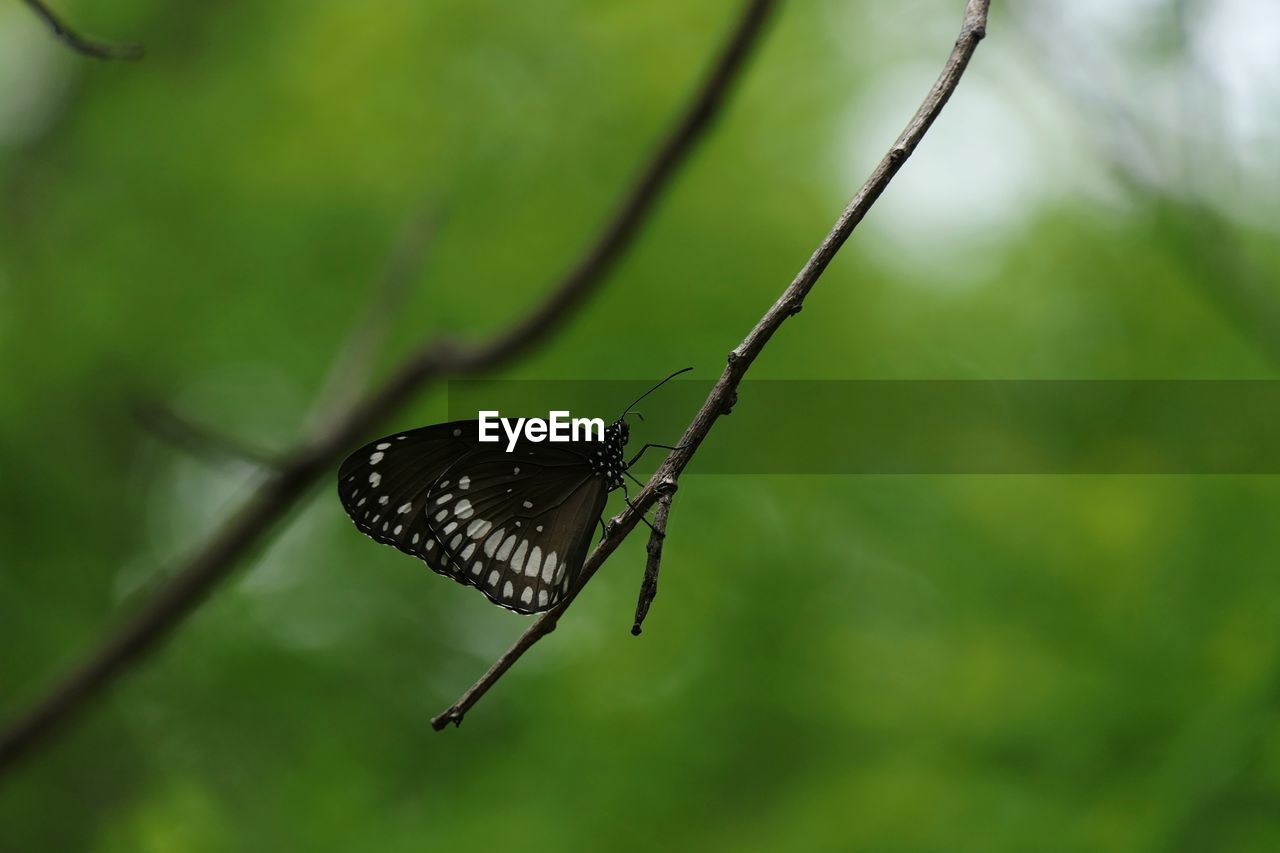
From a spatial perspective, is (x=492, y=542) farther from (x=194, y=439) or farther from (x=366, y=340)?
(x=366, y=340)

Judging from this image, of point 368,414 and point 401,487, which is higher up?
point 401,487

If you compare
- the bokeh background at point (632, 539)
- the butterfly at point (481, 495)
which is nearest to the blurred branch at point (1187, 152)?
the bokeh background at point (632, 539)

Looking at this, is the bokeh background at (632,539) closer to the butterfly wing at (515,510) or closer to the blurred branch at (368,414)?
the blurred branch at (368,414)

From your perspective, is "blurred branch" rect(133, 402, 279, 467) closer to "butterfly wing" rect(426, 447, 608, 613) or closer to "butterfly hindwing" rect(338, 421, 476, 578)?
"butterfly hindwing" rect(338, 421, 476, 578)

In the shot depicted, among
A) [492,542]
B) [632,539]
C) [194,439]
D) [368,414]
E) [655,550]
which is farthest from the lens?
[632,539]

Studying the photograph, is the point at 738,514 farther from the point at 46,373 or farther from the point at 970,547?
the point at 46,373

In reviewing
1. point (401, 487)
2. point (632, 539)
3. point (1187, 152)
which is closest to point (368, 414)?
point (401, 487)
